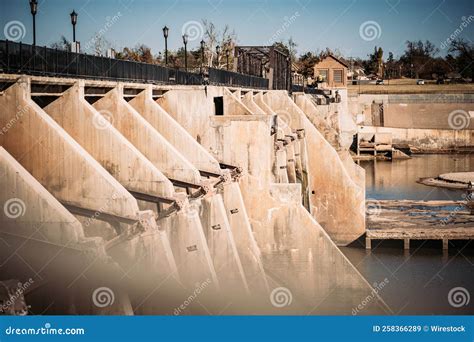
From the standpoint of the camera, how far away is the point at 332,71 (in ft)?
197

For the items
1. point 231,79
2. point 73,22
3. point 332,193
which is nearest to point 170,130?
point 73,22

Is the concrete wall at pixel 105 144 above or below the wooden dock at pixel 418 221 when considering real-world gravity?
above

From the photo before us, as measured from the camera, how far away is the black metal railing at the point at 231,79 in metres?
22.6

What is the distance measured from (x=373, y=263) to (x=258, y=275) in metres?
6.50

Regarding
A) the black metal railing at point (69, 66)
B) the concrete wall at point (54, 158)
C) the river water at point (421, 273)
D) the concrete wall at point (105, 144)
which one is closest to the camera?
the concrete wall at point (54, 158)

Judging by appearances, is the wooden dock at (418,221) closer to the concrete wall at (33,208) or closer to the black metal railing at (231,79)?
the black metal railing at (231,79)

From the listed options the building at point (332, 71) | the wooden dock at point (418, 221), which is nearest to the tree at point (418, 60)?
the building at point (332, 71)

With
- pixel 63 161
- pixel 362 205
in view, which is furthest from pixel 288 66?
pixel 63 161

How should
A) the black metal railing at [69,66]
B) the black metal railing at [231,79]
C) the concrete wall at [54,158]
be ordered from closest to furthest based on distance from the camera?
1. the concrete wall at [54,158]
2. the black metal railing at [69,66]
3. the black metal railing at [231,79]

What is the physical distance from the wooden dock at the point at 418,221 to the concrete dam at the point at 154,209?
380cm

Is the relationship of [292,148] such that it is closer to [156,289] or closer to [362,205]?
[362,205]

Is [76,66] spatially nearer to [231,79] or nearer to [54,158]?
[54,158]

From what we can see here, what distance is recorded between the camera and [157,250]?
1203 cm

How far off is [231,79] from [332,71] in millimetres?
36661
